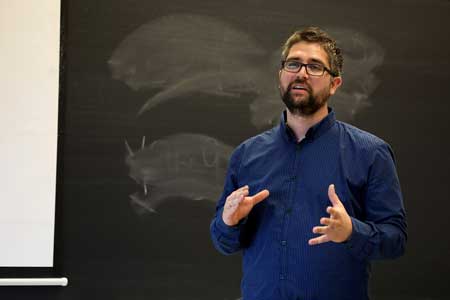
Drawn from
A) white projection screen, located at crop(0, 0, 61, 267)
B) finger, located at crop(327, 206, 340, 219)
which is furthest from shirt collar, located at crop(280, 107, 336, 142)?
white projection screen, located at crop(0, 0, 61, 267)

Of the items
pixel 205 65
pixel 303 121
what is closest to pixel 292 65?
pixel 303 121

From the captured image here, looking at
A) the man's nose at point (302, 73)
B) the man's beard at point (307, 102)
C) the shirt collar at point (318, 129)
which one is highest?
the man's nose at point (302, 73)

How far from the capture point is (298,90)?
1.67 m

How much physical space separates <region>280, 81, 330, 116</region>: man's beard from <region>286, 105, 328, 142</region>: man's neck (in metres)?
0.02

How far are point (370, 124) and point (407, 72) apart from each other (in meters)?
0.34

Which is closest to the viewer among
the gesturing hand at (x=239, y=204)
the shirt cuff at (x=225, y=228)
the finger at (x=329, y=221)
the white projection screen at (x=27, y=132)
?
the finger at (x=329, y=221)

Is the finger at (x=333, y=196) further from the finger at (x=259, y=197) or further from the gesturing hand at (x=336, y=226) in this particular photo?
the finger at (x=259, y=197)

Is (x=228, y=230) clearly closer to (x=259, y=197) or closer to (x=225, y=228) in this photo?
(x=225, y=228)

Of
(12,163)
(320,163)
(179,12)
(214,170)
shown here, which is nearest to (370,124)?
(214,170)

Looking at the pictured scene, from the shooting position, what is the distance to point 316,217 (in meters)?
1.61

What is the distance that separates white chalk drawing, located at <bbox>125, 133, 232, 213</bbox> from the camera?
2.65 meters

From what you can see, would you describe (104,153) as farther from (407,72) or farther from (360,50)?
(407,72)

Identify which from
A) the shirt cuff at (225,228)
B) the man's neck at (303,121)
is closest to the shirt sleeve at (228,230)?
the shirt cuff at (225,228)

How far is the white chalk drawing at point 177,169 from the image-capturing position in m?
2.65
